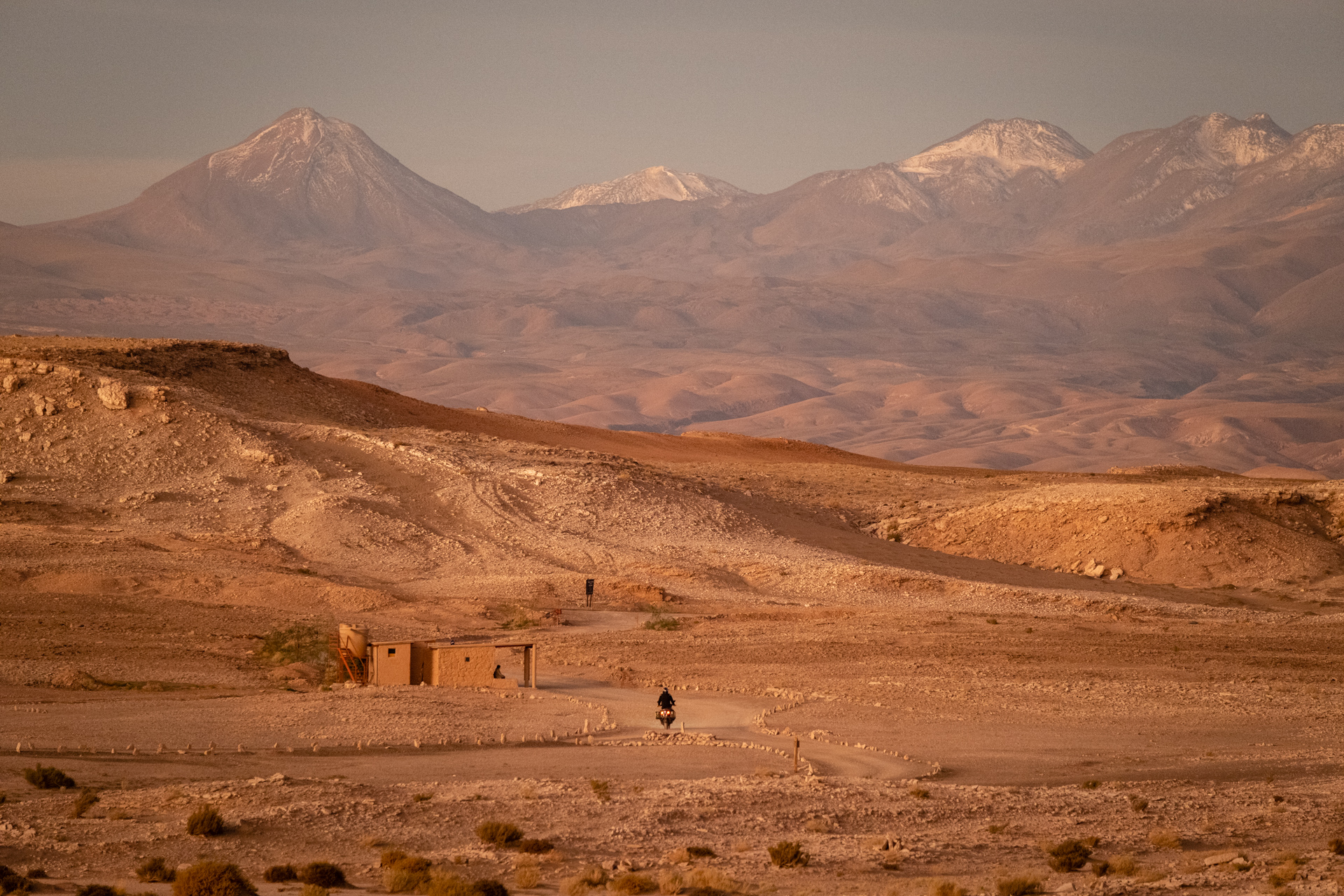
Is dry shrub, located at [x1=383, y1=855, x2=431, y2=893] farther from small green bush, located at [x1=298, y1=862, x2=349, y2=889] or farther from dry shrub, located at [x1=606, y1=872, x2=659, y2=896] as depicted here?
dry shrub, located at [x1=606, y1=872, x2=659, y2=896]

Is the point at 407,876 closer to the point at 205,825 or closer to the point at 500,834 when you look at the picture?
the point at 500,834

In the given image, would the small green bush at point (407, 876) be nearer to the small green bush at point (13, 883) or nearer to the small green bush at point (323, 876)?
the small green bush at point (323, 876)

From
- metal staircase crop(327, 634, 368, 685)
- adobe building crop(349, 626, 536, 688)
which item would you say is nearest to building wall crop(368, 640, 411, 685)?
adobe building crop(349, 626, 536, 688)

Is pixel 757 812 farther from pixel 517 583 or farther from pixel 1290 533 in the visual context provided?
pixel 1290 533

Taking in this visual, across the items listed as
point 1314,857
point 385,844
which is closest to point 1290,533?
point 1314,857

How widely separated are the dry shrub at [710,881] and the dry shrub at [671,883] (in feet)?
0.29

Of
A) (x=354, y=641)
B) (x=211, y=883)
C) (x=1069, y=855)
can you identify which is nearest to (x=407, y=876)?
(x=211, y=883)

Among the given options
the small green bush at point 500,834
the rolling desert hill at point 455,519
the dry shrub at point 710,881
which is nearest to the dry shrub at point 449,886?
the small green bush at point 500,834

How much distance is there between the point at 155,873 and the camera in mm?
12680

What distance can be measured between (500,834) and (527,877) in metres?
1.47

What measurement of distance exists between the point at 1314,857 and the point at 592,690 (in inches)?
491

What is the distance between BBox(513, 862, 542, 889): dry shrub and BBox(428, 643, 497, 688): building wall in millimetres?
10095

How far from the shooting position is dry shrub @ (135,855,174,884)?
12586mm

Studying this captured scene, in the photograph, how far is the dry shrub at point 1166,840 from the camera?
15.6 metres
